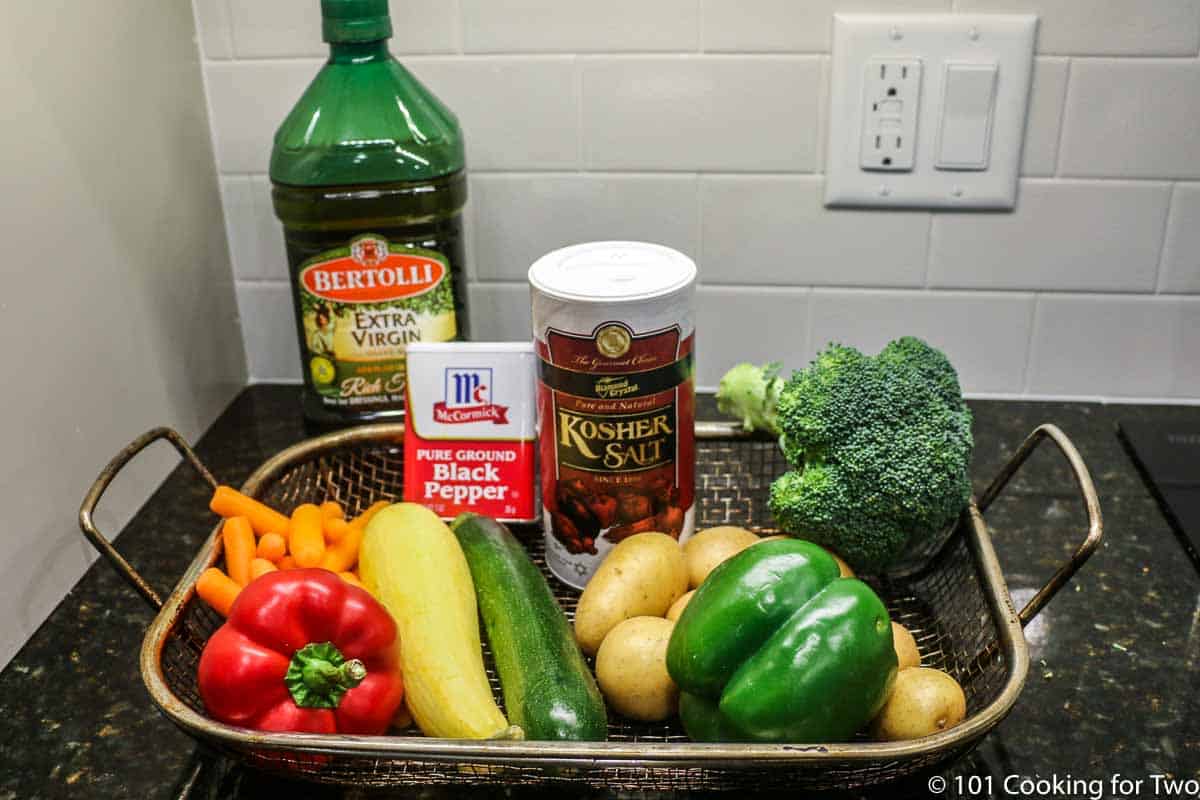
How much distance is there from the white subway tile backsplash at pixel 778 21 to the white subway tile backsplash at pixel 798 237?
0.38ft

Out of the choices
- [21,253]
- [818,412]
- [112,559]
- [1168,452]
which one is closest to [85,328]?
[21,253]

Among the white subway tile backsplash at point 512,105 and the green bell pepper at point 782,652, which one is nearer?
the green bell pepper at point 782,652

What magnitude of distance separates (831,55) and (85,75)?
595 millimetres

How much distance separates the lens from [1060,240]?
99 cm

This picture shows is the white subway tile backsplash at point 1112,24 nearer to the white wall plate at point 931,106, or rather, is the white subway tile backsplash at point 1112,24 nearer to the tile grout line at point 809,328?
the white wall plate at point 931,106

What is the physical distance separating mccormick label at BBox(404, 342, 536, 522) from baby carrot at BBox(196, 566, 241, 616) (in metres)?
0.19

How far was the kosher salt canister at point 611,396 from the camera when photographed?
70cm

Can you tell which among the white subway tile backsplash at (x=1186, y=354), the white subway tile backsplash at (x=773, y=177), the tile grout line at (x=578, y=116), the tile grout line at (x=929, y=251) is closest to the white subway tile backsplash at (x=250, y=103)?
the white subway tile backsplash at (x=773, y=177)

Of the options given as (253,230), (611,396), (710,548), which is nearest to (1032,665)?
(710,548)

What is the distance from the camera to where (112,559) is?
0.68m

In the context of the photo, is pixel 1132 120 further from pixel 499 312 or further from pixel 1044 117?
pixel 499 312

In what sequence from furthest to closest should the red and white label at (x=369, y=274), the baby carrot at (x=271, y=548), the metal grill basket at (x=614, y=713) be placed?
the red and white label at (x=369, y=274), the baby carrot at (x=271, y=548), the metal grill basket at (x=614, y=713)

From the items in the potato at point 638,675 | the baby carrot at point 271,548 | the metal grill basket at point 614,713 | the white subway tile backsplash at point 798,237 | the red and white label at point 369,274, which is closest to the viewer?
the metal grill basket at point 614,713

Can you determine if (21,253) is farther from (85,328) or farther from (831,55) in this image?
(831,55)
